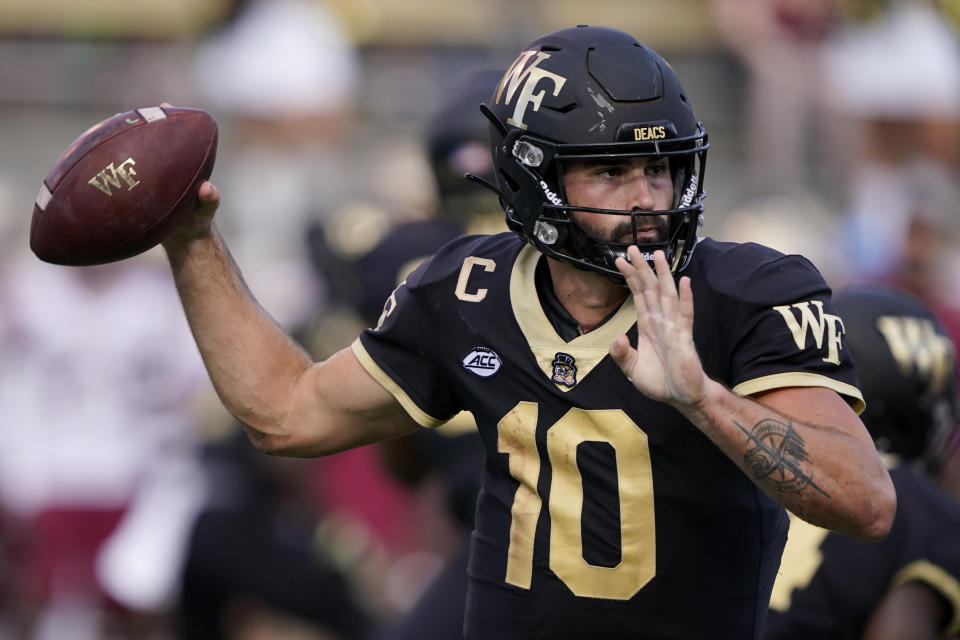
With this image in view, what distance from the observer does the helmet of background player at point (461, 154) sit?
20.7ft

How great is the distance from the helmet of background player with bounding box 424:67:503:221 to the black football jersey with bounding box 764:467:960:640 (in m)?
2.25

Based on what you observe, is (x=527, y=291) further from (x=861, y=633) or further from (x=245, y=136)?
(x=245, y=136)

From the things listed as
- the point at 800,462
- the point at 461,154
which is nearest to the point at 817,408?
the point at 800,462

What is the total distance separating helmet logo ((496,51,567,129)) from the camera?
3.81 metres

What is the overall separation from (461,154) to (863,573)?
8.47ft

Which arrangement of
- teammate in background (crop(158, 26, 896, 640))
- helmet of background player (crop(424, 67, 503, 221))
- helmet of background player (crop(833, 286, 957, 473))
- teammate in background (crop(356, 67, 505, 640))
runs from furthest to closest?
helmet of background player (crop(424, 67, 503, 221))
teammate in background (crop(356, 67, 505, 640))
helmet of background player (crop(833, 286, 957, 473))
teammate in background (crop(158, 26, 896, 640))

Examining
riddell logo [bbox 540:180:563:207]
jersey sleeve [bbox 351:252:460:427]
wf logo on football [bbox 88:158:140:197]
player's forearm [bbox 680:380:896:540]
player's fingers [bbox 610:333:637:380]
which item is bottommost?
jersey sleeve [bbox 351:252:460:427]

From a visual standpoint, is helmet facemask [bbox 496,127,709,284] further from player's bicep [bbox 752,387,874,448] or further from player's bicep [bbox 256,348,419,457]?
player's bicep [bbox 256,348,419,457]

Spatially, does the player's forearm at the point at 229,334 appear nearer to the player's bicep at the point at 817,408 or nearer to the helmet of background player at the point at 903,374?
the player's bicep at the point at 817,408

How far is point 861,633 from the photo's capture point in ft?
14.3

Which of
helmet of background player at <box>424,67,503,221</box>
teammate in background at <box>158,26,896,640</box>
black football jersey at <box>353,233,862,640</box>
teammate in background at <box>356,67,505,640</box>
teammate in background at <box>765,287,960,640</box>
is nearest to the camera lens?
teammate in background at <box>158,26,896,640</box>

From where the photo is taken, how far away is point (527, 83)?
12.7 feet

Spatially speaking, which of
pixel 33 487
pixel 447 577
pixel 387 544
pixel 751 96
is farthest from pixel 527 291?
pixel 751 96

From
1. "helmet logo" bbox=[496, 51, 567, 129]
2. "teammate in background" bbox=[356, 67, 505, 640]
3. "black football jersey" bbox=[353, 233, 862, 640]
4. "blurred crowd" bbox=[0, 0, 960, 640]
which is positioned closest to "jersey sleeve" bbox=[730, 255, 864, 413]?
"black football jersey" bbox=[353, 233, 862, 640]
